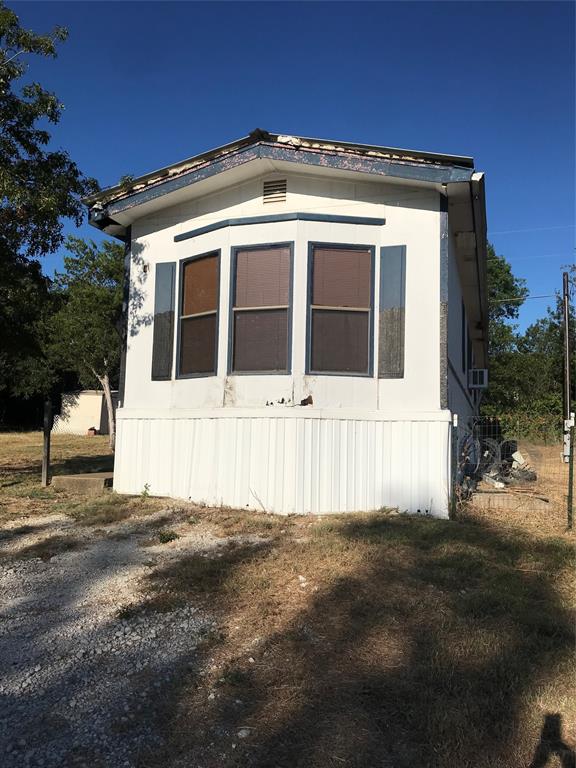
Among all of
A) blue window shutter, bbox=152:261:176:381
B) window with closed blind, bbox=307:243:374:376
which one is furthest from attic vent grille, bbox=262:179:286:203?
blue window shutter, bbox=152:261:176:381

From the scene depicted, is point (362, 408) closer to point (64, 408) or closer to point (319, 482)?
point (319, 482)

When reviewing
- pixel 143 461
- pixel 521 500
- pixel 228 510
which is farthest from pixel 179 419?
pixel 521 500

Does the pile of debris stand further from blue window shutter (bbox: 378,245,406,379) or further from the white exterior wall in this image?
blue window shutter (bbox: 378,245,406,379)

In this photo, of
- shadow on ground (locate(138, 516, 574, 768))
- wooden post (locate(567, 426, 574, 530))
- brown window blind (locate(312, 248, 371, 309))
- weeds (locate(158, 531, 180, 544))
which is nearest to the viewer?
shadow on ground (locate(138, 516, 574, 768))

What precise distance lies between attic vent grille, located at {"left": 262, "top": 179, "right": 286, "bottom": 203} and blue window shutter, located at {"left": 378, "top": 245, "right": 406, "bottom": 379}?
56.7 inches

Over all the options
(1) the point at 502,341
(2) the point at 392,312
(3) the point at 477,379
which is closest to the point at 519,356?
(1) the point at 502,341

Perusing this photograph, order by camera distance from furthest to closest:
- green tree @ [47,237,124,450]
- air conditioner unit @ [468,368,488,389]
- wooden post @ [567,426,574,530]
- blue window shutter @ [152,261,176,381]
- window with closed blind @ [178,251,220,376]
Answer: green tree @ [47,237,124,450] < air conditioner unit @ [468,368,488,389] < blue window shutter @ [152,261,176,381] < window with closed blind @ [178,251,220,376] < wooden post @ [567,426,574,530]

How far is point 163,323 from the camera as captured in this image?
8.18 meters

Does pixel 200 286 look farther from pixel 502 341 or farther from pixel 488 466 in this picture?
pixel 502 341

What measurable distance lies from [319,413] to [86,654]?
3.83 m

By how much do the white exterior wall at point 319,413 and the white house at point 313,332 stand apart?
16 mm

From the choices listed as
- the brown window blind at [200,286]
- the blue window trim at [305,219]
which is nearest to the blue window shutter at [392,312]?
the blue window trim at [305,219]

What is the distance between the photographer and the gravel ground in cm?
275

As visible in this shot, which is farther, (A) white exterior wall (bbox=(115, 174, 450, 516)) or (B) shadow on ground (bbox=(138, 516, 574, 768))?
(A) white exterior wall (bbox=(115, 174, 450, 516))
